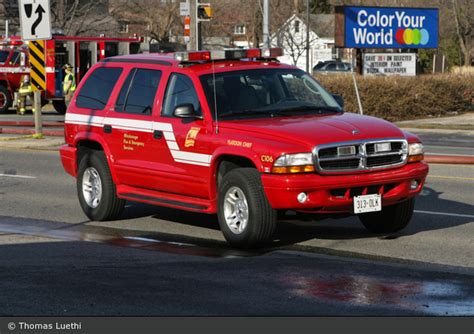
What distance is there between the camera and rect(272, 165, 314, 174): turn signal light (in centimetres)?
953

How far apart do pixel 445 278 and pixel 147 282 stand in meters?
2.46

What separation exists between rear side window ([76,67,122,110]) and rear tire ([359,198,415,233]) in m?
3.43

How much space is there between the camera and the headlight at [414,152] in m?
10.3

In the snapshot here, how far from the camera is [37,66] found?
22438mm

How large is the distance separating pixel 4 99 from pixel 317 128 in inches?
1034

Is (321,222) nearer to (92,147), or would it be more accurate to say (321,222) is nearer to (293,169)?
(293,169)

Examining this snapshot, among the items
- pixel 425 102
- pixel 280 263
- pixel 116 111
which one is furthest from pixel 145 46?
pixel 280 263

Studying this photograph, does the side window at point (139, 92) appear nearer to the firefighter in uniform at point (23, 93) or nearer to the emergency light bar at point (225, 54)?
the emergency light bar at point (225, 54)

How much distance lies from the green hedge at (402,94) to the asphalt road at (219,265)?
55.8ft

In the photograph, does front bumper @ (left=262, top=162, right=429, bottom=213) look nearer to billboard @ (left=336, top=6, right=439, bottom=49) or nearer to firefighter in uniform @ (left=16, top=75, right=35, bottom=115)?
billboard @ (left=336, top=6, right=439, bottom=49)

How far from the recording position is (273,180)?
31.4ft

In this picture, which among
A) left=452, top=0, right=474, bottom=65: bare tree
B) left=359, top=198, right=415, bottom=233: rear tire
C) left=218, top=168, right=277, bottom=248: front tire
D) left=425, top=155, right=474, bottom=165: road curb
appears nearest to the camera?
left=218, top=168, right=277, bottom=248: front tire

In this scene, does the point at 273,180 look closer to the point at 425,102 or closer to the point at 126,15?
the point at 425,102

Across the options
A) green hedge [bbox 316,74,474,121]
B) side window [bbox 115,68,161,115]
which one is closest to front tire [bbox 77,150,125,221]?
side window [bbox 115,68,161,115]
